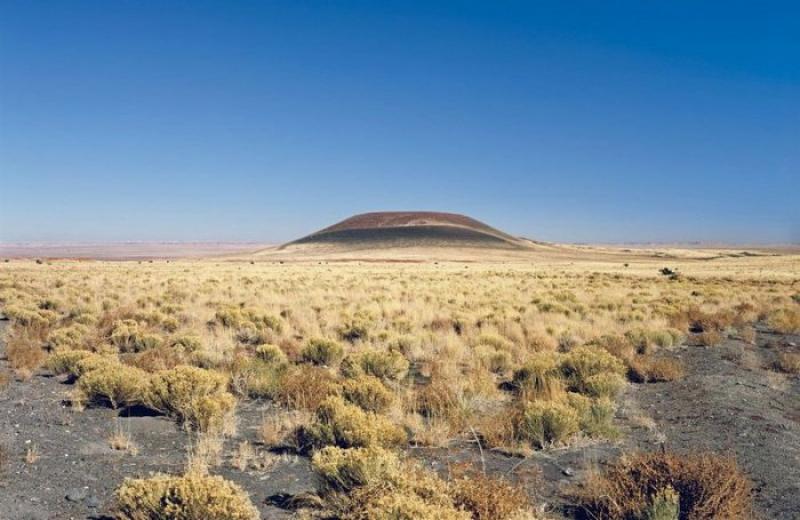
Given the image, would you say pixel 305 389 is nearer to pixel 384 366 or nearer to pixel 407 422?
pixel 407 422

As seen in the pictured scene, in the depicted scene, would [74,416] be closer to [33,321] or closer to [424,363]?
[424,363]

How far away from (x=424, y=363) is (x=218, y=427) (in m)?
5.61

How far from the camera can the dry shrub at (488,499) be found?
4574 millimetres

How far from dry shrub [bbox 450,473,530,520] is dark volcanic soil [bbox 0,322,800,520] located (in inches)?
24.2

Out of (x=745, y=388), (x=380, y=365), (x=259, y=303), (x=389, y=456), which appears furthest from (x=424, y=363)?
(x=259, y=303)

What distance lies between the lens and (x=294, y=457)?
661cm

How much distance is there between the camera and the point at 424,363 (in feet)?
39.8

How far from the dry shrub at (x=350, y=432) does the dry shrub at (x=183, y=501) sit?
6.38ft

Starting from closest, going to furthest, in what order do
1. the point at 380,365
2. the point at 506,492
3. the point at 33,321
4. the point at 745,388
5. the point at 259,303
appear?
1. the point at 506,492
2. the point at 745,388
3. the point at 380,365
4. the point at 33,321
5. the point at 259,303

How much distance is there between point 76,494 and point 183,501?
5.81 ft

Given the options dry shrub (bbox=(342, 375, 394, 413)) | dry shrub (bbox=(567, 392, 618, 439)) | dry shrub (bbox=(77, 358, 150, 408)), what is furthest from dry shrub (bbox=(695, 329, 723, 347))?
dry shrub (bbox=(77, 358, 150, 408))

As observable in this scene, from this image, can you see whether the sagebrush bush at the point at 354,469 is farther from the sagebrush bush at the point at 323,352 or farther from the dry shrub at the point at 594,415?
the sagebrush bush at the point at 323,352

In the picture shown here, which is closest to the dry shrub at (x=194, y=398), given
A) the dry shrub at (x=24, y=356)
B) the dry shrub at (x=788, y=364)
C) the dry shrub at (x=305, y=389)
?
the dry shrub at (x=305, y=389)

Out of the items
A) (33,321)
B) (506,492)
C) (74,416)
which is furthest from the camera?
(33,321)
